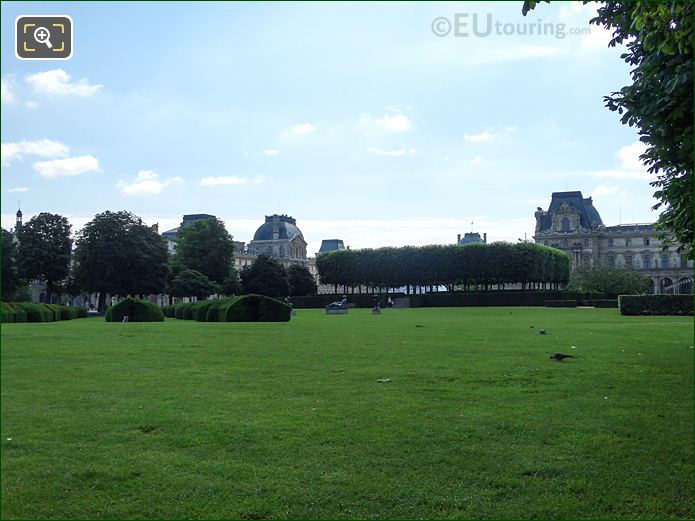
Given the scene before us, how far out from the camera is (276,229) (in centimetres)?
16900

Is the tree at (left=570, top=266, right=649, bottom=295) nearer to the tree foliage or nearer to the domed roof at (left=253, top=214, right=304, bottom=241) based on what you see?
the tree foliage

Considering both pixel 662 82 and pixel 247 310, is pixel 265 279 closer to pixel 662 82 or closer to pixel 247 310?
pixel 247 310

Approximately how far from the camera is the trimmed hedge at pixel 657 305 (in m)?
46.3

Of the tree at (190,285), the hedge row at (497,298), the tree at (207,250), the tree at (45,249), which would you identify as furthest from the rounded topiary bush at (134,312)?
the tree at (207,250)

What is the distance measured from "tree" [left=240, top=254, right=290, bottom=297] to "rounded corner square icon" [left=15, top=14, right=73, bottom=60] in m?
89.6

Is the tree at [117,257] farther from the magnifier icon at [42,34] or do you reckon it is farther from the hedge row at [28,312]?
the magnifier icon at [42,34]

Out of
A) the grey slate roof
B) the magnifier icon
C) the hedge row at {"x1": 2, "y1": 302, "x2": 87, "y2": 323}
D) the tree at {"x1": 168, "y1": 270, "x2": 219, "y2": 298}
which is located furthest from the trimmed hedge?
the grey slate roof

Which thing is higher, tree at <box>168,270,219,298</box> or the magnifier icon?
the magnifier icon

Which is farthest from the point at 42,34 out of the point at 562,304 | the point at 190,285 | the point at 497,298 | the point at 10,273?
the point at 497,298

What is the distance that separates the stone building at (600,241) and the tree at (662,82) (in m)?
135

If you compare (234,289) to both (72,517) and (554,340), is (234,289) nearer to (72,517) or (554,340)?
(554,340)

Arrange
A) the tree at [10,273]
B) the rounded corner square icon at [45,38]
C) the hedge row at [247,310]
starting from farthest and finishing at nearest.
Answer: the tree at [10,273]
the hedge row at [247,310]
the rounded corner square icon at [45,38]

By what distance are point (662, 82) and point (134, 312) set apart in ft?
105

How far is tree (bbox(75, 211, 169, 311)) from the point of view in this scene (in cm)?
6694
